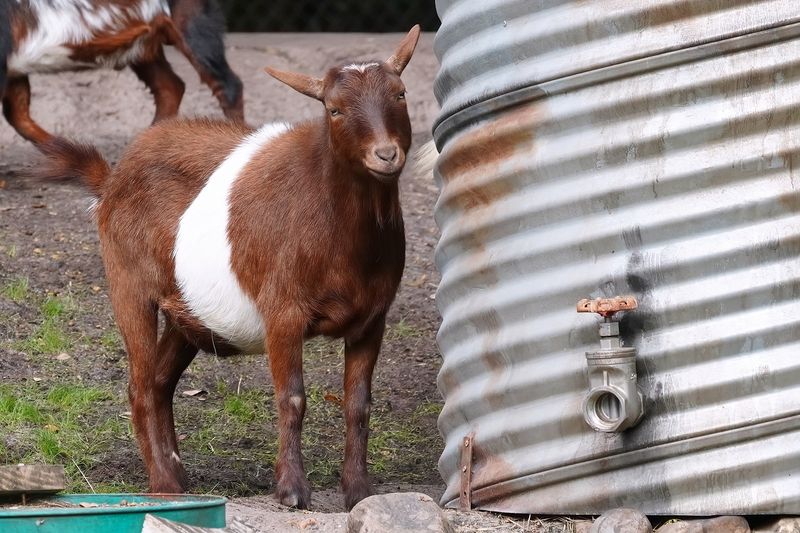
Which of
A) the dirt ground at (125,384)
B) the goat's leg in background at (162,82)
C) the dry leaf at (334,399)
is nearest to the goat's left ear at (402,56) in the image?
the dirt ground at (125,384)

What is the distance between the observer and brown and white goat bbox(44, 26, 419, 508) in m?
4.65

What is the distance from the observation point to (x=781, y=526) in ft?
11.3

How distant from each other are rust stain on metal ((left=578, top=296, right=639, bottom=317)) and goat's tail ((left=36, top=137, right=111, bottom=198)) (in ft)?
8.44

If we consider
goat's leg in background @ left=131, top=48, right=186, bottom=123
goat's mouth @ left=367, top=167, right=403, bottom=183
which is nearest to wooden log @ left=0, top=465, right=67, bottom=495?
goat's mouth @ left=367, top=167, right=403, bottom=183

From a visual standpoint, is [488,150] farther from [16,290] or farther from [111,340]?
[16,290]

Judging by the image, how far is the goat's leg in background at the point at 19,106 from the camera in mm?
8602

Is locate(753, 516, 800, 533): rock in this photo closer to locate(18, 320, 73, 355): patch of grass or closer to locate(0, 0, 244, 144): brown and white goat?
locate(18, 320, 73, 355): patch of grass

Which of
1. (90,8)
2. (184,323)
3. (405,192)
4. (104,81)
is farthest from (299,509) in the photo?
(104,81)

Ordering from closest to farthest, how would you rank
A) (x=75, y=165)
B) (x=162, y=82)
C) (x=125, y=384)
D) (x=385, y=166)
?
(x=385, y=166) → (x=75, y=165) → (x=125, y=384) → (x=162, y=82)

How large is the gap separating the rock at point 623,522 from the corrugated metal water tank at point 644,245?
81 millimetres

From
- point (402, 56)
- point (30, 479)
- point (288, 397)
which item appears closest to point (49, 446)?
point (288, 397)

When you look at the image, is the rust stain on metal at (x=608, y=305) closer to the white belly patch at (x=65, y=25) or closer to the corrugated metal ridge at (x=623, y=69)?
the corrugated metal ridge at (x=623, y=69)

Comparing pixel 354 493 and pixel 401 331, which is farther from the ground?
pixel 401 331

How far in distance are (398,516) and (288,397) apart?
1.19 metres
